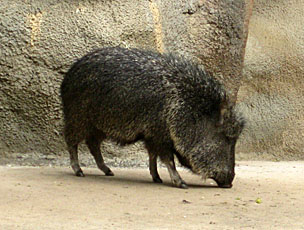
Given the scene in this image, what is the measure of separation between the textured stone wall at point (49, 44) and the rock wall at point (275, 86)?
2293 millimetres

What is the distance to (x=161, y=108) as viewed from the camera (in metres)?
6.64

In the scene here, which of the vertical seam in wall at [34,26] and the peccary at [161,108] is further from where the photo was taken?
the vertical seam in wall at [34,26]

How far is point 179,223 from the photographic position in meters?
4.77

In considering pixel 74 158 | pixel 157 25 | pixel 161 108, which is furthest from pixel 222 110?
pixel 157 25

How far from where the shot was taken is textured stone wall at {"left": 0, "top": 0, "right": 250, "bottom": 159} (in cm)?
864

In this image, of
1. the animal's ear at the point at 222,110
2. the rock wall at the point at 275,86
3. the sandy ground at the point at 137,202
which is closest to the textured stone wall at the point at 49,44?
the sandy ground at the point at 137,202

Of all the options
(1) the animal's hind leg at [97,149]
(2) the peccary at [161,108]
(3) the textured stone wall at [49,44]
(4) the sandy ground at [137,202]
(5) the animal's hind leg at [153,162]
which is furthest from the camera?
(3) the textured stone wall at [49,44]

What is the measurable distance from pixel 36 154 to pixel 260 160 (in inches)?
162

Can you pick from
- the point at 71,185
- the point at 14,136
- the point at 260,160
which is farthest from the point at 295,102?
the point at 71,185

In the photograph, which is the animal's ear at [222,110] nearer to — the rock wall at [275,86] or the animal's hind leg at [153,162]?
the animal's hind leg at [153,162]

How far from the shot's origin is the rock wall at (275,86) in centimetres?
1092

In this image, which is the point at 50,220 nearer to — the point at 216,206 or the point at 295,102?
the point at 216,206

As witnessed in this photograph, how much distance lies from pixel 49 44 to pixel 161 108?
2.79 metres

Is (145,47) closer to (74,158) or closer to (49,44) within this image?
(49,44)
